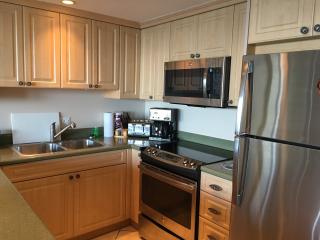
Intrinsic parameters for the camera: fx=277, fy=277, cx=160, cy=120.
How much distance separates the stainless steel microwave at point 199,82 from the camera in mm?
2199

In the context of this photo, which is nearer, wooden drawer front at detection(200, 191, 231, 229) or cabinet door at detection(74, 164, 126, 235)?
wooden drawer front at detection(200, 191, 231, 229)

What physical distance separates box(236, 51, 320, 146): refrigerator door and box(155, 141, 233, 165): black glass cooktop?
0.62 meters

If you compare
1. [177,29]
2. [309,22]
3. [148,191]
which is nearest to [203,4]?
[177,29]

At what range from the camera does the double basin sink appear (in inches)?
105

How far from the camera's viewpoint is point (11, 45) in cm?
235

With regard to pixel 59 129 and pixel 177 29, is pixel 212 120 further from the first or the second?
pixel 59 129

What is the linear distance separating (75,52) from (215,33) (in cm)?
134

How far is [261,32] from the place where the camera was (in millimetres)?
1737

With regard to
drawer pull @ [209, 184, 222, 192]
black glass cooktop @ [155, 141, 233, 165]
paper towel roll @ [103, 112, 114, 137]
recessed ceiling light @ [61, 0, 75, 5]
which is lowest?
drawer pull @ [209, 184, 222, 192]

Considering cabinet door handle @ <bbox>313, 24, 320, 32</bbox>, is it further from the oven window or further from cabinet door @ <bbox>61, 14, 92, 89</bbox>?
cabinet door @ <bbox>61, 14, 92, 89</bbox>

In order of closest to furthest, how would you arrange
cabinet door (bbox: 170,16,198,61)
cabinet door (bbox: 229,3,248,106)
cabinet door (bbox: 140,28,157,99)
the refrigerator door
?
the refrigerator door → cabinet door (bbox: 229,3,248,106) → cabinet door (bbox: 170,16,198,61) → cabinet door (bbox: 140,28,157,99)

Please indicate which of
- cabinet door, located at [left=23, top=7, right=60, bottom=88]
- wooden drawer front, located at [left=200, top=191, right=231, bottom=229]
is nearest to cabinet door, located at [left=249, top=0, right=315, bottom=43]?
wooden drawer front, located at [left=200, top=191, right=231, bottom=229]

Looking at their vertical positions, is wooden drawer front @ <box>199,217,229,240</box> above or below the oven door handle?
below

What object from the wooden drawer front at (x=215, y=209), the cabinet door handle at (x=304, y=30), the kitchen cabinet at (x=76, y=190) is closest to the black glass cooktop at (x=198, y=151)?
the wooden drawer front at (x=215, y=209)
